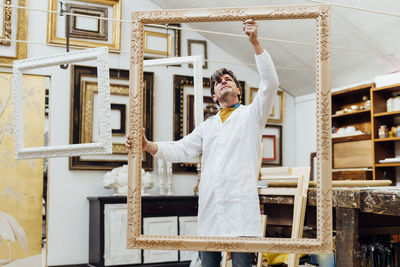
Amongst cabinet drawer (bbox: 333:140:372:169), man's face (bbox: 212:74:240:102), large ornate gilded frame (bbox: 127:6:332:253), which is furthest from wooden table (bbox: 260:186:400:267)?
cabinet drawer (bbox: 333:140:372:169)

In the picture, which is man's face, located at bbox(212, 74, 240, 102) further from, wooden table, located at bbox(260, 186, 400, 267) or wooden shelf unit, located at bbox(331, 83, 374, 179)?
wooden shelf unit, located at bbox(331, 83, 374, 179)

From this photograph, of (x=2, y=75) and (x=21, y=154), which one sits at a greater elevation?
(x=2, y=75)

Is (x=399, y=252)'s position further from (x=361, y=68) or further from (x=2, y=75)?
(x=2, y=75)

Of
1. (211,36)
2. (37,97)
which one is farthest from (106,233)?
(211,36)

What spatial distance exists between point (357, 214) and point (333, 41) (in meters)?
1.68

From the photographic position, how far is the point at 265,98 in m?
2.00

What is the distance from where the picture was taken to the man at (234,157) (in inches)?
77.1

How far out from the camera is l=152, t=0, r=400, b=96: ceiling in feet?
7.92

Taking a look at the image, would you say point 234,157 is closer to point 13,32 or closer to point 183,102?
point 183,102

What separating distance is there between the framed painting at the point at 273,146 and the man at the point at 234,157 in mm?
395

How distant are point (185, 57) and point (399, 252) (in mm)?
1509

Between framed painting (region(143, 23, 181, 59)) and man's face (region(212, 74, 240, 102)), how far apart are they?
504 millimetres

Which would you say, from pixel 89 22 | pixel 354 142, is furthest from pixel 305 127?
pixel 354 142

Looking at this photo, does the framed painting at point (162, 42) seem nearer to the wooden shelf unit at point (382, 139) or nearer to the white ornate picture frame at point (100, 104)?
the white ornate picture frame at point (100, 104)
